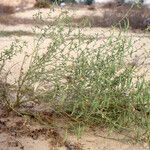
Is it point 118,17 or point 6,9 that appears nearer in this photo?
point 118,17

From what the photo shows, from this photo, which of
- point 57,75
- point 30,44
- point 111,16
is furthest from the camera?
point 111,16

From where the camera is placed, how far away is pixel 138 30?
13.4 meters

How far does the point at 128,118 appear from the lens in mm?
4672

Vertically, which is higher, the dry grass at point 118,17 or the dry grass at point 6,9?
the dry grass at point 6,9

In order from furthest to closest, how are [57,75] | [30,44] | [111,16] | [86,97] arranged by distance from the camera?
[111,16], [30,44], [57,75], [86,97]

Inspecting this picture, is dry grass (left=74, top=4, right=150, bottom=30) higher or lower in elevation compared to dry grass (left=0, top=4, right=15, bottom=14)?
lower

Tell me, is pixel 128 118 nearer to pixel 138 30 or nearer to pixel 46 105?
pixel 46 105

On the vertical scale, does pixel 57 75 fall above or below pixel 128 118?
above

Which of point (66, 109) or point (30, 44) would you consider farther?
point (30, 44)

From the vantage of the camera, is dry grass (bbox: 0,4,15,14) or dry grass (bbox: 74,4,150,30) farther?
dry grass (bbox: 0,4,15,14)

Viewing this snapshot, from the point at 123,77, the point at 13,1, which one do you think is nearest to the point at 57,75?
the point at 123,77

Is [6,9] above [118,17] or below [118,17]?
above

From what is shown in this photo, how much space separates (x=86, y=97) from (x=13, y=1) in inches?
509

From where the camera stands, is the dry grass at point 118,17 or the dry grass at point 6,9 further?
the dry grass at point 6,9
